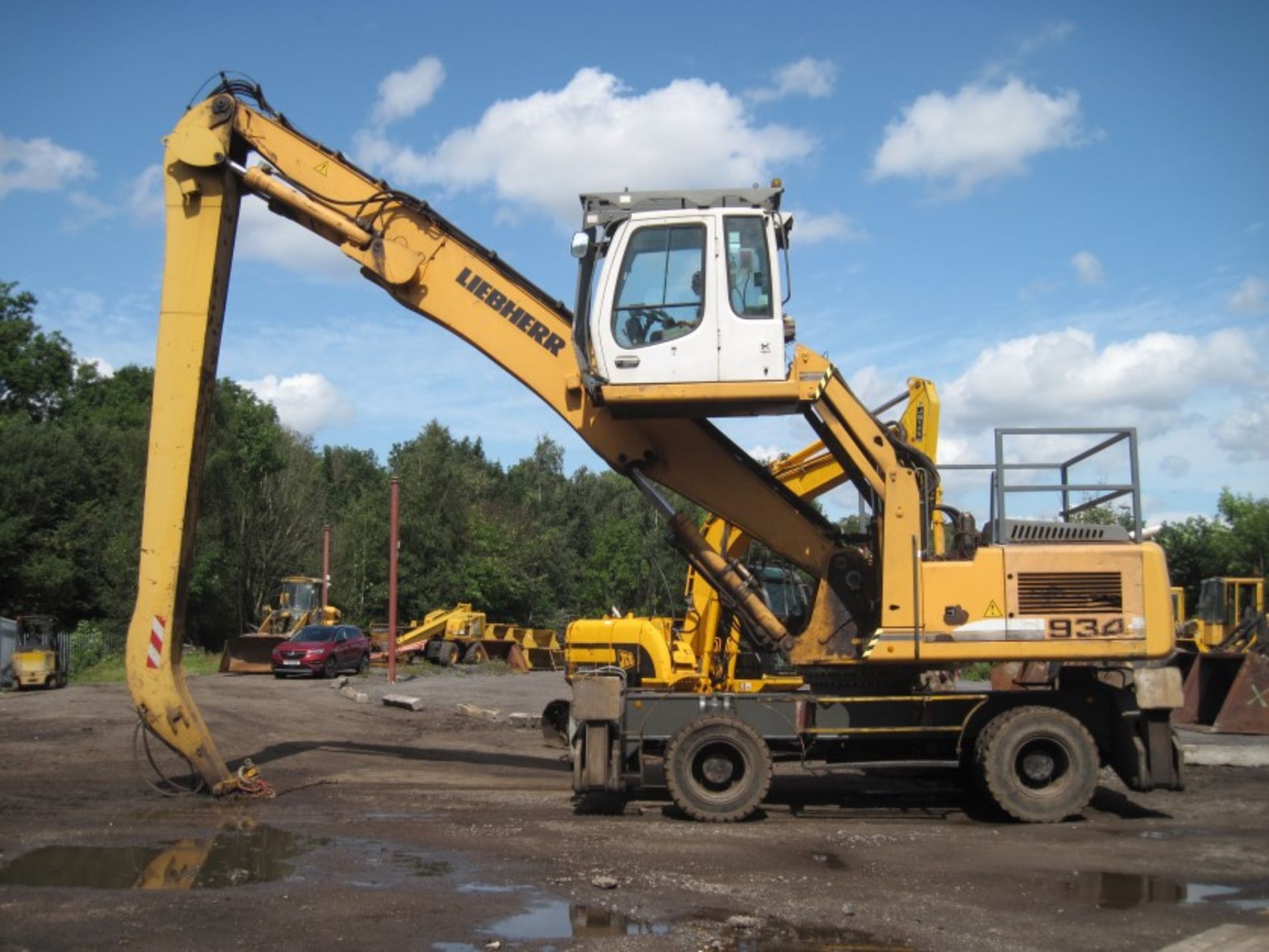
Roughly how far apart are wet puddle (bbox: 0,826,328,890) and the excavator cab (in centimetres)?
472

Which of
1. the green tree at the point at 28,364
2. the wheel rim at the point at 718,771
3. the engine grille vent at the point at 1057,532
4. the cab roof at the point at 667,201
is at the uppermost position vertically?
the green tree at the point at 28,364

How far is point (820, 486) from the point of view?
13.8 meters

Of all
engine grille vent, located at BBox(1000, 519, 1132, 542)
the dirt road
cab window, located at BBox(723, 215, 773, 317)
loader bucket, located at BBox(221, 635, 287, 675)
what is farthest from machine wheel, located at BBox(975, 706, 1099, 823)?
loader bucket, located at BBox(221, 635, 287, 675)

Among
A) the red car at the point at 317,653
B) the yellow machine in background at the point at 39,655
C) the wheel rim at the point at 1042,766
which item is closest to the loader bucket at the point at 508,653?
the red car at the point at 317,653

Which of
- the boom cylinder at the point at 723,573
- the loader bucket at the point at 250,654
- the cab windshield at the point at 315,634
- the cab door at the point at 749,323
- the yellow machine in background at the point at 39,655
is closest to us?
the cab door at the point at 749,323

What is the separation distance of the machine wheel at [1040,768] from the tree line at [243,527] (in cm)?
2741

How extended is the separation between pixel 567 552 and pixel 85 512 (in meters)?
28.0

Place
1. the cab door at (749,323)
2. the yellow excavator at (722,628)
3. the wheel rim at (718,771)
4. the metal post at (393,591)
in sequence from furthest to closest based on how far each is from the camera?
1. the metal post at (393,591)
2. the yellow excavator at (722,628)
3. the wheel rim at (718,771)
4. the cab door at (749,323)

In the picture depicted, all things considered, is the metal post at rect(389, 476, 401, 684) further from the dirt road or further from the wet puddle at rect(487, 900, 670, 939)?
the wet puddle at rect(487, 900, 670, 939)

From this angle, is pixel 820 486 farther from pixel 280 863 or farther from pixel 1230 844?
pixel 280 863

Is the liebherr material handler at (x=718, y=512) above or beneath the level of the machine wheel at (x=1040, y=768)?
above

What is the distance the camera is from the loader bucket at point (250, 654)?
3506 cm

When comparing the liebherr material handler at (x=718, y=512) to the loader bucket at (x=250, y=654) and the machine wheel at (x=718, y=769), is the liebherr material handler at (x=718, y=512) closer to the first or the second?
the machine wheel at (x=718, y=769)

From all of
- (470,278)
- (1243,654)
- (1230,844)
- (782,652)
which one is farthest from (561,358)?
(1243,654)
